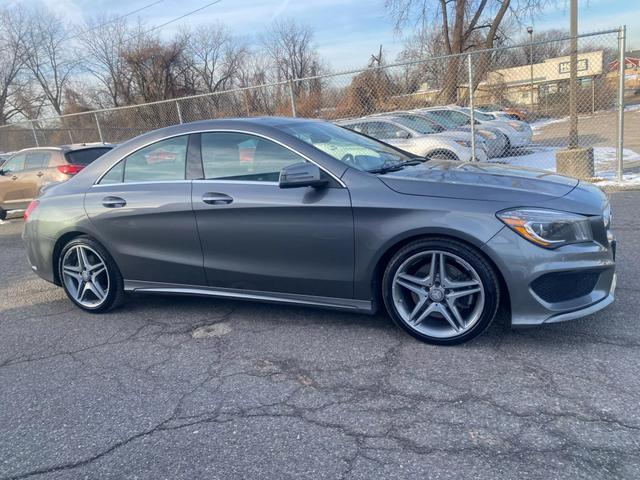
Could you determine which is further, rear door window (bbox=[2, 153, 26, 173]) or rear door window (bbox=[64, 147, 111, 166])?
rear door window (bbox=[2, 153, 26, 173])

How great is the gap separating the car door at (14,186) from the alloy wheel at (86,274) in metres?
6.83

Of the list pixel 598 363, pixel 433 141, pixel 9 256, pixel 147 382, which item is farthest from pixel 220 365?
pixel 433 141

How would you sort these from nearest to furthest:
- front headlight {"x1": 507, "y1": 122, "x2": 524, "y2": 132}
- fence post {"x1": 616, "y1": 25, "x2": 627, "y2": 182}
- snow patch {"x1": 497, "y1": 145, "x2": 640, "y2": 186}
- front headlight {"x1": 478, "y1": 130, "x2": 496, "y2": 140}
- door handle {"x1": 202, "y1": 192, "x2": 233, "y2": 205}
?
1. door handle {"x1": 202, "y1": 192, "x2": 233, "y2": 205}
2. fence post {"x1": 616, "y1": 25, "x2": 627, "y2": 182}
3. snow patch {"x1": 497, "y1": 145, "x2": 640, "y2": 186}
4. front headlight {"x1": 478, "y1": 130, "x2": 496, "y2": 140}
5. front headlight {"x1": 507, "y1": 122, "x2": 524, "y2": 132}

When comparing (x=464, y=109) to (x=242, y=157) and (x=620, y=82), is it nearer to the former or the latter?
(x=620, y=82)

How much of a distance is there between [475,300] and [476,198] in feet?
2.11

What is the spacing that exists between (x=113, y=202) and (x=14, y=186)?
767cm

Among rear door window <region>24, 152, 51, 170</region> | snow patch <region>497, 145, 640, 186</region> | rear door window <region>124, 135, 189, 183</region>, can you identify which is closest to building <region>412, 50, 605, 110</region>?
snow patch <region>497, 145, 640, 186</region>

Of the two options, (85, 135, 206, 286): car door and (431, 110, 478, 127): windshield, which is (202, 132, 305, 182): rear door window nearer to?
(85, 135, 206, 286): car door

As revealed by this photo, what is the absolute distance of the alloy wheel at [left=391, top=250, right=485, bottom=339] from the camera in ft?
10.2

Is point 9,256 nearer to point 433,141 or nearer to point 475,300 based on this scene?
point 475,300

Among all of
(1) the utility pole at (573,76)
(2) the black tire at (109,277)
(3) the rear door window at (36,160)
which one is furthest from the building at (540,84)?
(2) the black tire at (109,277)

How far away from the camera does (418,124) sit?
10.8 metres

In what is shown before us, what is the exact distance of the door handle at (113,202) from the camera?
4.07m

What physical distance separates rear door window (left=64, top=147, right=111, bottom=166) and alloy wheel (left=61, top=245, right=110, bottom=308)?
5.47 m
